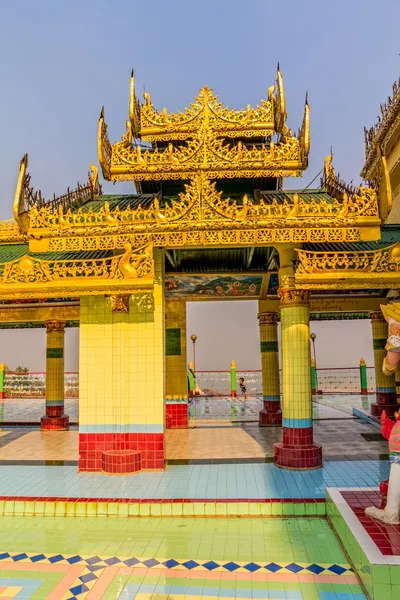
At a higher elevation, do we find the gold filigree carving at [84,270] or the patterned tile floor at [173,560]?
the gold filigree carving at [84,270]

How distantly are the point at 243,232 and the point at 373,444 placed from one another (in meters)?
5.05

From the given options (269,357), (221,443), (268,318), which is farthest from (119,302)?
(269,357)

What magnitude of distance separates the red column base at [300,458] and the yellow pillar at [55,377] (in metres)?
7.13

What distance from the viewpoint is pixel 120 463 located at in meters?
6.95

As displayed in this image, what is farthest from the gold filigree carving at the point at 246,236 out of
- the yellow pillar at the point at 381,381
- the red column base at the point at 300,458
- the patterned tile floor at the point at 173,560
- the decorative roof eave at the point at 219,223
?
the yellow pillar at the point at 381,381

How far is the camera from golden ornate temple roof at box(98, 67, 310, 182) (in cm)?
766

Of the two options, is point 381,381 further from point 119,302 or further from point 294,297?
point 119,302

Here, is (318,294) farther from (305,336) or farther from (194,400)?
(194,400)

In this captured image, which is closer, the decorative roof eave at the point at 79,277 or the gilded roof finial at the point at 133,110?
the decorative roof eave at the point at 79,277

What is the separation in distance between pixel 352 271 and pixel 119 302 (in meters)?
3.59

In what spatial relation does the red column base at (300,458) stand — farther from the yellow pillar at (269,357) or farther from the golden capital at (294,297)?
the yellow pillar at (269,357)

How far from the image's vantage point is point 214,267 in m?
9.63

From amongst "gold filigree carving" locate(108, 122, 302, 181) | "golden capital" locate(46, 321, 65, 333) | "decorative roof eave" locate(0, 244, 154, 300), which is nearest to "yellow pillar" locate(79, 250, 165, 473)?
"decorative roof eave" locate(0, 244, 154, 300)

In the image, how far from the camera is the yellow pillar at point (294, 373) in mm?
7121
